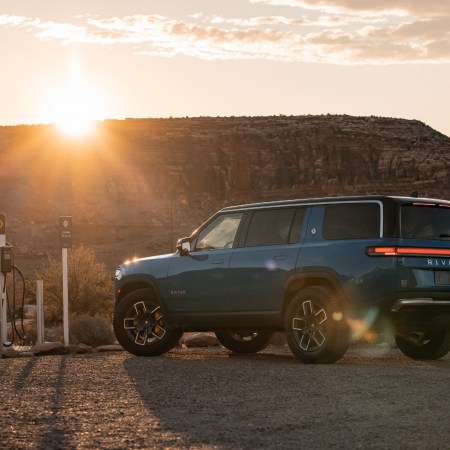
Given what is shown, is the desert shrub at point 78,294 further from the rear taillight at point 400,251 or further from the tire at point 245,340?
the rear taillight at point 400,251

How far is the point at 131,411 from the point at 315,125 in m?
84.9

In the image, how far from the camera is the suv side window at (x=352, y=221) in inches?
515

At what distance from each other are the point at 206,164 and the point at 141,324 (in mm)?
76818

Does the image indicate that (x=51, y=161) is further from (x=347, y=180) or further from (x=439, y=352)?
(x=439, y=352)

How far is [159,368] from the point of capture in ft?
44.5

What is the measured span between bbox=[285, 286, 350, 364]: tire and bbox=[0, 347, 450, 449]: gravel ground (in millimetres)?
201

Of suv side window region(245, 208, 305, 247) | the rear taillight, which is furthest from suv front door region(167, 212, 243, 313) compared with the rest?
the rear taillight

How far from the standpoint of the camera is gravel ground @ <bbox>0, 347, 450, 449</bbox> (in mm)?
8227

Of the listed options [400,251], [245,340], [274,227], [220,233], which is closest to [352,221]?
[400,251]

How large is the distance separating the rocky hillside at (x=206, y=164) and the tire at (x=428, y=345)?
67.7 meters

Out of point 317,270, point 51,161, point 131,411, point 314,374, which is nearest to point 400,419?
point 131,411

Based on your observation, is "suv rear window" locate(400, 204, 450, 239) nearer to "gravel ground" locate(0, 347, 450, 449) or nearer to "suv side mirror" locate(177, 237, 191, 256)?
"gravel ground" locate(0, 347, 450, 449)

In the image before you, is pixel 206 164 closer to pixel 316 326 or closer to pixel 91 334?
pixel 91 334

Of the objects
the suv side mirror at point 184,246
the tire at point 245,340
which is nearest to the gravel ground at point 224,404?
the tire at point 245,340
